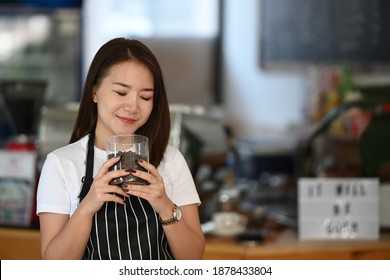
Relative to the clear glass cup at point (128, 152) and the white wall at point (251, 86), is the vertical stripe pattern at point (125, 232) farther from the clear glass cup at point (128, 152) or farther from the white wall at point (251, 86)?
the white wall at point (251, 86)

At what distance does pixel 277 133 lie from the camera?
17.6 feet

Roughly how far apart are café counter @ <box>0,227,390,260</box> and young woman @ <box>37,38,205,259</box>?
919 millimetres

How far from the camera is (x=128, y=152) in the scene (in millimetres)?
1191

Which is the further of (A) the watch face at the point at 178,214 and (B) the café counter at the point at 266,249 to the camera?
(B) the café counter at the point at 266,249

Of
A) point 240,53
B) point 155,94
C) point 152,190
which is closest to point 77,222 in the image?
point 152,190

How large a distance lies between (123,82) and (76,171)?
19 cm

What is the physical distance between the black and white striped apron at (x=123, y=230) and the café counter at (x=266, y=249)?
3.11 feet

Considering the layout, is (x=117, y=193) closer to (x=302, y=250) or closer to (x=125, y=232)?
(x=125, y=232)

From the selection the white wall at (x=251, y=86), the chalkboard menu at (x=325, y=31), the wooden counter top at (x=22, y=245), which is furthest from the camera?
the white wall at (x=251, y=86)

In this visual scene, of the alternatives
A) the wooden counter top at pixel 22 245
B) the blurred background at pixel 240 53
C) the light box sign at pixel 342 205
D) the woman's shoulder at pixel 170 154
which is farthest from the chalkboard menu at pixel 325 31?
the woman's shoulder at pixel 170 154

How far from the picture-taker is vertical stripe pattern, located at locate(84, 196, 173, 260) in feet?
4.17

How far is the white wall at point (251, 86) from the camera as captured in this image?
5.33 m

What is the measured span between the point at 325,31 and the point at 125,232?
13.5 feet

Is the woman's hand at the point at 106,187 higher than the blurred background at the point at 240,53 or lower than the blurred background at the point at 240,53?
lower
